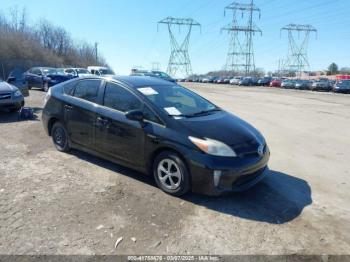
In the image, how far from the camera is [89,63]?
89.8 metres

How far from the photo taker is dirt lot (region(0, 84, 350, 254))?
133 inches

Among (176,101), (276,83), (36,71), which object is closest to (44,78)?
(36,71)

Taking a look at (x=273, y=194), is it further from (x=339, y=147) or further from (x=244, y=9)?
(x=244, y=9)

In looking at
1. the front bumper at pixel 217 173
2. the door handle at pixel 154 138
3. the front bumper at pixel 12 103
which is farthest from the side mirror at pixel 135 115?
the front bumper at pixel 12 103

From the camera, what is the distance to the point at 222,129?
15.1 ft

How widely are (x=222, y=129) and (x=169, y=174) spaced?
0.95 m

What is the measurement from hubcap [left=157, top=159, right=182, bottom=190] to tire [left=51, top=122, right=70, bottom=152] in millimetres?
2344

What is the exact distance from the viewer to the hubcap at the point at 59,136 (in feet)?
20.3

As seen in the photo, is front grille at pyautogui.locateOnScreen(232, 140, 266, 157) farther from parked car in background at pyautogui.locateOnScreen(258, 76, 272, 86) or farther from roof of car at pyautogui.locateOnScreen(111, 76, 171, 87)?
parked car in background at pyautogui.locateOnScreen(258, 76, 272, 86)

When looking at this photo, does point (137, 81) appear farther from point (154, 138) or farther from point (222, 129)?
point (222, 129)

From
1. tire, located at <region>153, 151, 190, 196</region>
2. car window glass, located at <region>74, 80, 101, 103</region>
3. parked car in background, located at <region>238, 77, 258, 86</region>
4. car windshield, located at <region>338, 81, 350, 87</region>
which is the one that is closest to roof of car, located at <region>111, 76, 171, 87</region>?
car window glass, located at <region>74, 80, 101, 103</region>

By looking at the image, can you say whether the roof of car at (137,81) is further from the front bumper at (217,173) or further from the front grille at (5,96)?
the front grille at (5,96)

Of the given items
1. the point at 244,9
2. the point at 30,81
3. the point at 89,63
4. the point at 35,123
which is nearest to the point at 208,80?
the point at 244,9

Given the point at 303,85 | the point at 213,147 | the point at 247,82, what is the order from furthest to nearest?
the point at 247,82, the point at 303,85, the point at 213,147
